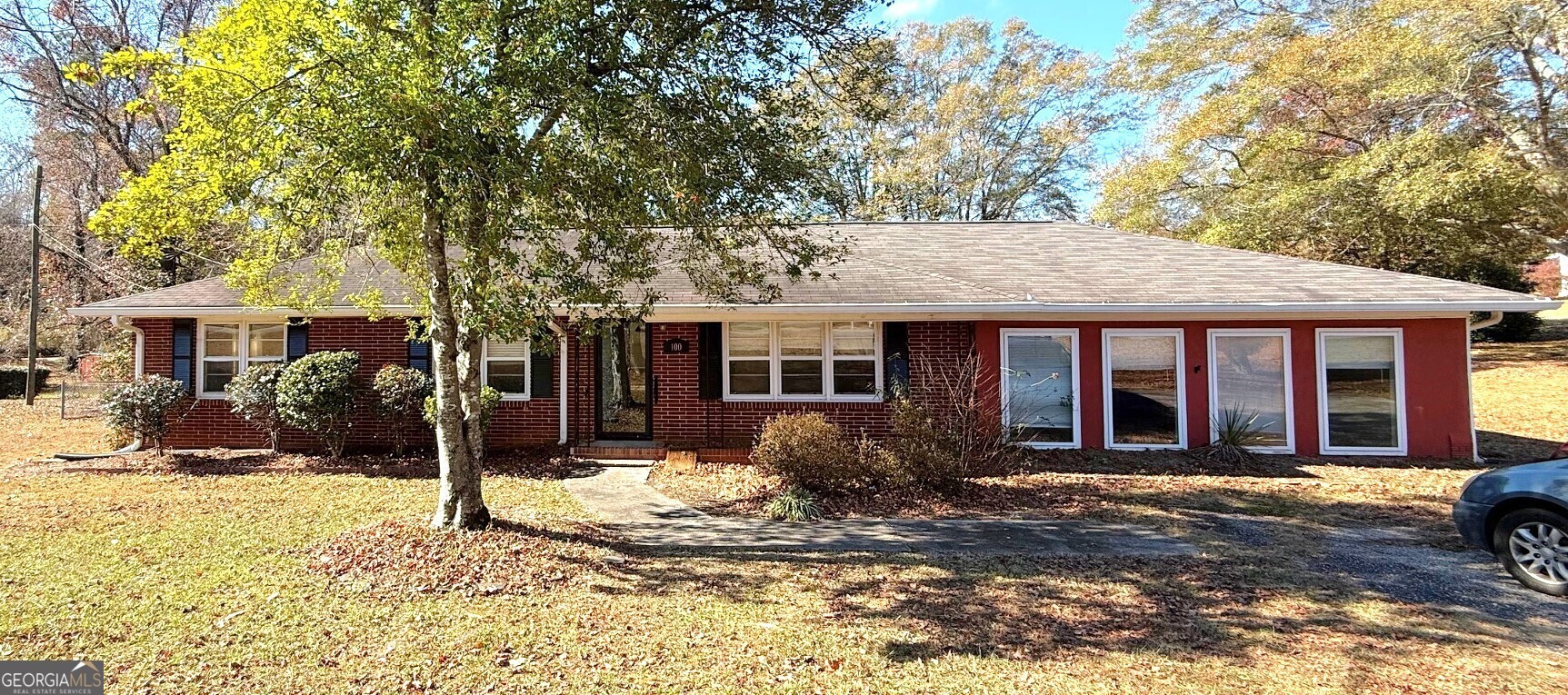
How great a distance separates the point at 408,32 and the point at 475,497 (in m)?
3.96

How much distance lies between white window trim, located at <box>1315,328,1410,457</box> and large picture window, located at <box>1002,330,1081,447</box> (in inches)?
142

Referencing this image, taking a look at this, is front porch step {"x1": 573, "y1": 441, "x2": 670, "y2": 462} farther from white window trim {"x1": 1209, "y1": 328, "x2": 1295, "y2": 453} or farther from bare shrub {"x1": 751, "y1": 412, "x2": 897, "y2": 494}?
white window trim {"x1": 1209, "y1": 328, "x2": 1295, "y2": 453}

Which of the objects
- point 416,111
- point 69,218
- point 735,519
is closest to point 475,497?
point 735,519

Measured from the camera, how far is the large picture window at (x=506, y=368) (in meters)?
11.1

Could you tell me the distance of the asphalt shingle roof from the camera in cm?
980

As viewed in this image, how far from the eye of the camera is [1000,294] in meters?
10.0

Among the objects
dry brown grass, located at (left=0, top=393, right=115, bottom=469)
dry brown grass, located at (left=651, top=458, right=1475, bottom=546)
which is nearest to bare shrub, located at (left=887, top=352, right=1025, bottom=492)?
dry brown grass, located at (left=651, top=458, right=1475, bottom=546)

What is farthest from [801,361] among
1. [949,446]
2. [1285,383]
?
[1285,383]

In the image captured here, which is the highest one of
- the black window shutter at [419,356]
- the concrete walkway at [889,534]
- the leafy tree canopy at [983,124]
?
the leafy tree canopy at [983,124]

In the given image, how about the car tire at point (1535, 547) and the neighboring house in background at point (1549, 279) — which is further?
the neighboring house in background at point (1549, 279)

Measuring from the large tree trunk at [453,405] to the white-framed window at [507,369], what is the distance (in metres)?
4.86

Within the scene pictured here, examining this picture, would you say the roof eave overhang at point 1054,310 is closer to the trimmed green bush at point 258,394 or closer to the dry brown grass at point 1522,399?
the trimmed green bush at point 258,394

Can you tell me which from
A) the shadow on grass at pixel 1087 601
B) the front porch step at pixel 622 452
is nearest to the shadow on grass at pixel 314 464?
the front porch step at pixel 622 452

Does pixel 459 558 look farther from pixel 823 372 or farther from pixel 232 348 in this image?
pixel 232 348
